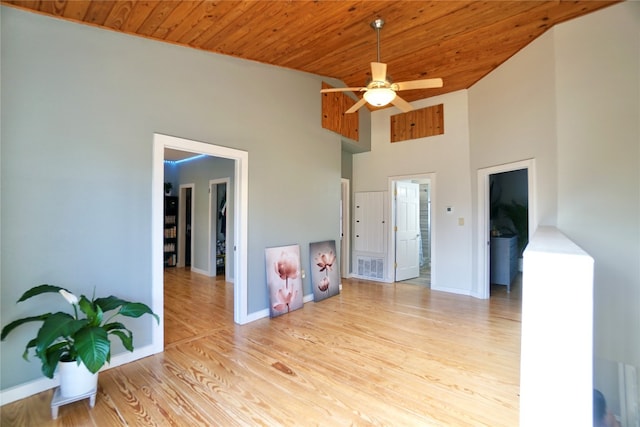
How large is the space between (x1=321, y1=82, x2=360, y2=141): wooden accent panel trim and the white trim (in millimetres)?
1747

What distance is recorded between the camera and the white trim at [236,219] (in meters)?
2.76

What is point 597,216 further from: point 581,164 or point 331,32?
point 331,32

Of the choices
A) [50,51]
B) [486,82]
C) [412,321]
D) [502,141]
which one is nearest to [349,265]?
[412,321]

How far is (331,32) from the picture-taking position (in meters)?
3.08

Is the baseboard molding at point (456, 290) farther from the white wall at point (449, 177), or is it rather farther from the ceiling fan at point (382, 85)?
the ceiling fan at point (382, 85)

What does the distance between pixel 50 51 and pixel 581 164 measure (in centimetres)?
488

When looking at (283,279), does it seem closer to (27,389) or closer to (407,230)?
(27,389)

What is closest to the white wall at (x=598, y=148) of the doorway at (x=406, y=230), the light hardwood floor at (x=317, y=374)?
the light hardwood floor at (x=317, y=374)

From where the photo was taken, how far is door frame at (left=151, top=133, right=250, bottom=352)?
2.76 m

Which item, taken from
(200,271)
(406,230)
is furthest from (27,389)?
(406,230)

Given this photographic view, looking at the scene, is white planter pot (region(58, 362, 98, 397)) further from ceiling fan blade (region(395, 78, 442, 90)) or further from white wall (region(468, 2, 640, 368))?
white wall (region(468, 2, 640, 368))

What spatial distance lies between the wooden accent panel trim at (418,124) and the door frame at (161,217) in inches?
129

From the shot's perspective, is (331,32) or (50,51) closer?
(50,51)

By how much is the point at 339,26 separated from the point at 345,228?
389cm
